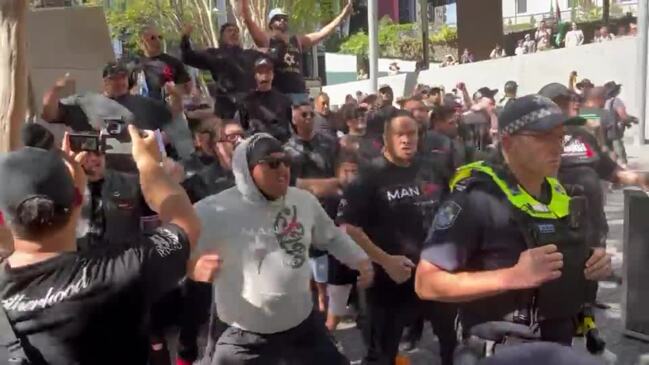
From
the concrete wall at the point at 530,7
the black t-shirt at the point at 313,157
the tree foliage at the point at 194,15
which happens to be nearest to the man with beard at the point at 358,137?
the black t-shirt at the point at 313,157

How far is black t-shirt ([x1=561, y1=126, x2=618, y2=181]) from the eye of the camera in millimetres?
5502

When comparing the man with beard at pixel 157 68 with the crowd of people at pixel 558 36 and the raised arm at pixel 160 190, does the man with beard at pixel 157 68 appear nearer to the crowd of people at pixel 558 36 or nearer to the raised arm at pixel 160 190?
the raised arm at pixel 160 190

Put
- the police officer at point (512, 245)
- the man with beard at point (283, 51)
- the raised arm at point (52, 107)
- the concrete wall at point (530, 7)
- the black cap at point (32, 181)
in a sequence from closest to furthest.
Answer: the black cap at point (32, 181)
the police officer at point (512, 245)
the raised arm at point (52, 107)
the man with beard at point (283, 51)
the concrete wall at point (530, 7)

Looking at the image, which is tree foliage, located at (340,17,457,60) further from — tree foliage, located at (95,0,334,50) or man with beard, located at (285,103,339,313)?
man with beard, located at (285,103,339,313)

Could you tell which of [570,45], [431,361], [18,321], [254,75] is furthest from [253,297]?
[570,45]

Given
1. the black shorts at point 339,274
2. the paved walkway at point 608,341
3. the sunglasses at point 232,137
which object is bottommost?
the paved walkway at point 608,341

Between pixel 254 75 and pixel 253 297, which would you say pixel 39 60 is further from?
pixel 253 297

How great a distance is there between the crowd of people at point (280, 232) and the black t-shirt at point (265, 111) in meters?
0.02

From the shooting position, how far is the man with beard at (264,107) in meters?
7.60

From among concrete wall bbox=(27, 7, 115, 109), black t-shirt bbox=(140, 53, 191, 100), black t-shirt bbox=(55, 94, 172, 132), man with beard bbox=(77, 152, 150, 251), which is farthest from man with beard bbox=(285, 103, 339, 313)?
concrete wall bbox=(27, 7, 115, 109)

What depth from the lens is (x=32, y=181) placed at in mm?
2580

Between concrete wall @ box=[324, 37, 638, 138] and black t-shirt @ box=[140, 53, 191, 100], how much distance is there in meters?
16.5

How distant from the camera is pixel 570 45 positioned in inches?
1075

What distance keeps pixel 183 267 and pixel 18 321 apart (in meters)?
0.52
